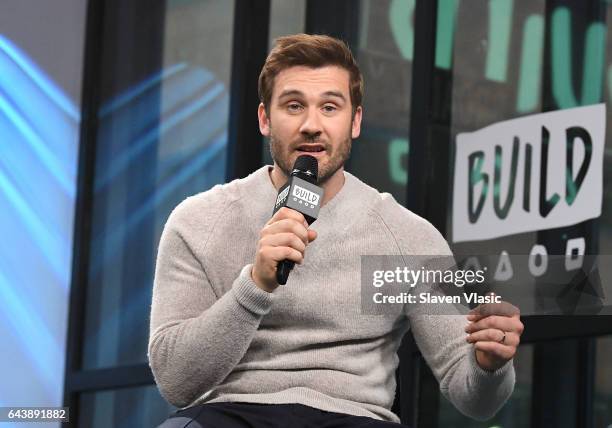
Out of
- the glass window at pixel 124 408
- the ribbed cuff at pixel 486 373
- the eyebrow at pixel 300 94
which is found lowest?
the glass window at pixel 124 408

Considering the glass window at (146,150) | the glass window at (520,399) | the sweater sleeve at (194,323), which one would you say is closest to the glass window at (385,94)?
the glass window at (520,399)

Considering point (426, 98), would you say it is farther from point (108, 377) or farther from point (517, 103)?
point (108, 377)

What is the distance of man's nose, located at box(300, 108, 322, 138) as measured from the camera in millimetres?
→ 2037

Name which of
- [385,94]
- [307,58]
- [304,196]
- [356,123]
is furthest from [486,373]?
[385,94]

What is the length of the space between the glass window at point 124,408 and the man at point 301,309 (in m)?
2.31

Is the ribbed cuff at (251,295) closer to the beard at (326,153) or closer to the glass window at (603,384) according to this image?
the beard at (326,153)

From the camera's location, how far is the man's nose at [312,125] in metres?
2.04

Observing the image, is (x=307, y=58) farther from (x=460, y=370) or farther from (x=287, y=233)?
(x=460, y=370)

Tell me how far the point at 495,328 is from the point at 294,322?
14.9 inches

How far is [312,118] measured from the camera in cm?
205

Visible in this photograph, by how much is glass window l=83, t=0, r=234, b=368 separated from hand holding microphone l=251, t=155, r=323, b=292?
255 centimetres

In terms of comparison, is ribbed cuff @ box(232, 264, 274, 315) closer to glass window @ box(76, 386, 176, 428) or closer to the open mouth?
the open mouth

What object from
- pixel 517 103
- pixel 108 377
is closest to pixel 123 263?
→ pixel 108 377

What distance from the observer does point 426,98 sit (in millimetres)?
3447
